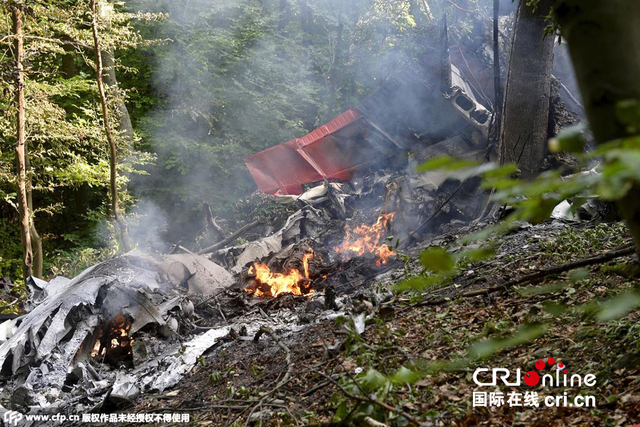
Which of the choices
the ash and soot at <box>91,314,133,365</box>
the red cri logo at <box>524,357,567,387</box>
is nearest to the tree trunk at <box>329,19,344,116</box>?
the ash and soot at <box>91,314,133,365</box>

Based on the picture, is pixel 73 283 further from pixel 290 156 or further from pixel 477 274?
pixel 290 156

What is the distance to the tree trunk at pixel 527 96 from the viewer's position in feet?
23.3

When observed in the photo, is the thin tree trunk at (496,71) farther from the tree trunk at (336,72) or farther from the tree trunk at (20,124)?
the tree trunk at (336,72)

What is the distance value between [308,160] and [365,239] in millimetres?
5549

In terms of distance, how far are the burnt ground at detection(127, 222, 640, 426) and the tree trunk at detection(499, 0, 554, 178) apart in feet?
6.61

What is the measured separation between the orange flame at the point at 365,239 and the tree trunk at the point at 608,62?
27.3 feet

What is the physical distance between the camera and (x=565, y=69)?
32.9 ft

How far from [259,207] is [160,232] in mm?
3989

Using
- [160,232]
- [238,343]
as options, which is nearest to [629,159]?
[238,343]

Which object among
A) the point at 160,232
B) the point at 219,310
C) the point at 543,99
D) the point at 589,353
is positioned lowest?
the point at 160,232

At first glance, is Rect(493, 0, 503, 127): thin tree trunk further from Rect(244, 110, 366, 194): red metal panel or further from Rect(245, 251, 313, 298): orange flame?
Rect(244, 110, 366, 194): red metal panel

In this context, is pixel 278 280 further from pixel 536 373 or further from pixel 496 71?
pixel 536 373

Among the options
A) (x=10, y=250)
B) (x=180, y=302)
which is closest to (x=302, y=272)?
(x=180, y=302)

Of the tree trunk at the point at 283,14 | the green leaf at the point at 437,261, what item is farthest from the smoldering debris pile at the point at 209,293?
the tree trunk at the point at 283,14
